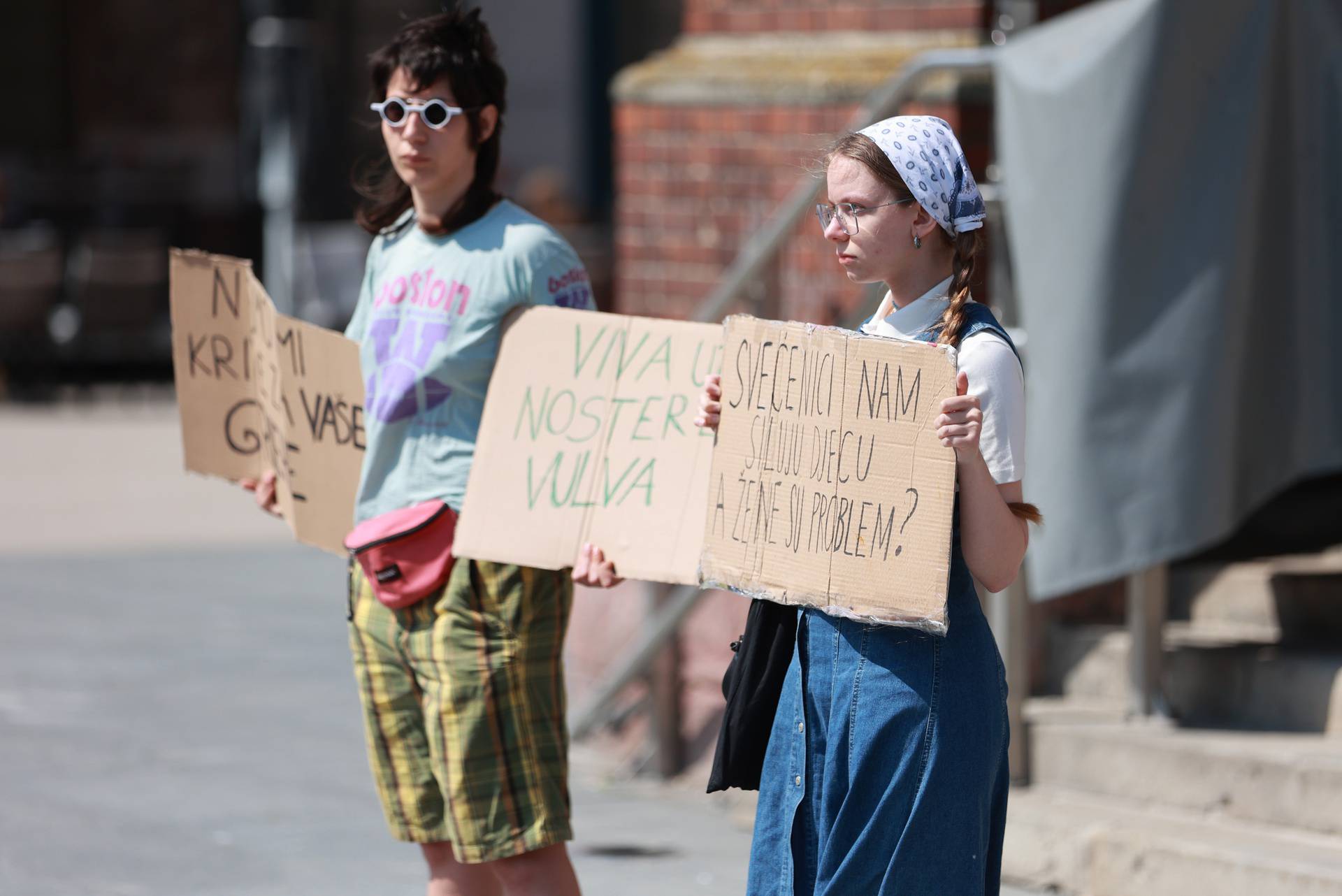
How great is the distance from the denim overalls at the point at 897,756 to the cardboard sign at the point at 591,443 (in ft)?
2.50

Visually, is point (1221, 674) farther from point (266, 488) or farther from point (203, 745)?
point (203, 745)

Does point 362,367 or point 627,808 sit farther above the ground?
point 362,367

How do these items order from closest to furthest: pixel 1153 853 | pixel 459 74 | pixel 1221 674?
pixel 459 74, pixel 1153 853, pixel 1221 674

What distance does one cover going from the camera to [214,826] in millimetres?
5781

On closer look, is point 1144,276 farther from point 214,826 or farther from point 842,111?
point 214,826

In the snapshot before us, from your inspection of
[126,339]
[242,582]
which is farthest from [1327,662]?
[126,339]

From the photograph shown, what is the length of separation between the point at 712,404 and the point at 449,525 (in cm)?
74

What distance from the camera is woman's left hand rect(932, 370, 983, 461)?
2979 millimetres

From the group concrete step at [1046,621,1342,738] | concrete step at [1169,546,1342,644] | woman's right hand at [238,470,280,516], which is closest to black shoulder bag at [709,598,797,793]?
woman's right hand at [238,470,280,516]

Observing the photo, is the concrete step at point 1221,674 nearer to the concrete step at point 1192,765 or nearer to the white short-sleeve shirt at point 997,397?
the concrete step at point 1192,765

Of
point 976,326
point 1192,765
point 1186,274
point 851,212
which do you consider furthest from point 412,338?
point 1192,765

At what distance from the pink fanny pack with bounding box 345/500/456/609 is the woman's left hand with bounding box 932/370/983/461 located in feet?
4.21

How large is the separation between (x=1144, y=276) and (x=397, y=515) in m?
2.17

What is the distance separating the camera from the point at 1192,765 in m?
5.23
